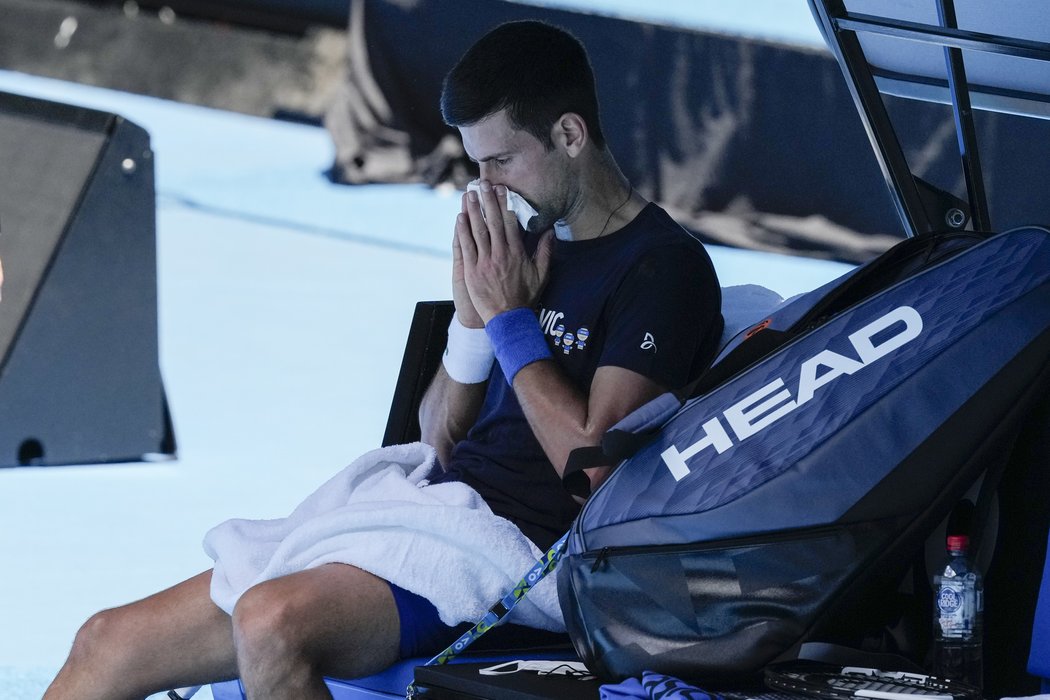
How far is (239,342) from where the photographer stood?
611 cm

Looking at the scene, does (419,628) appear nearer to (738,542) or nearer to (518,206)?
(738,542)

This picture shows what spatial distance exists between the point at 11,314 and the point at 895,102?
3.88 metres

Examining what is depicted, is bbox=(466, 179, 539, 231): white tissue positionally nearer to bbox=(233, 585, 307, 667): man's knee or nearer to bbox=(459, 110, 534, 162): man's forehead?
bbox=(459, 110, 534, 162): man's forehead

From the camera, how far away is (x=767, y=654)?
4.38ft

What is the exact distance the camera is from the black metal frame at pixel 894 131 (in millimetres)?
1766

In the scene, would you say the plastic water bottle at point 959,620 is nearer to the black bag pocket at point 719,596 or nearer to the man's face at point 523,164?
the black bag pocket at point 719,596

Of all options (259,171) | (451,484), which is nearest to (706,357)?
(451,484)

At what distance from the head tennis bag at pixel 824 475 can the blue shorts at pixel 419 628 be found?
300 mm

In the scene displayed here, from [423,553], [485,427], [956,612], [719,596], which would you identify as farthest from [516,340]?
[956,612]

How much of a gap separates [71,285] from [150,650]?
2.86 m

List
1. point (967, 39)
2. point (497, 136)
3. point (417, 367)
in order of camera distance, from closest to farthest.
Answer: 1. point (967, 39)
2. point (497, 136)
3. point (417, 367)

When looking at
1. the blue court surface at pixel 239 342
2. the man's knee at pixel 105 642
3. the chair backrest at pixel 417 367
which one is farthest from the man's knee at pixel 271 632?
the blue court surface at pixel 239 342

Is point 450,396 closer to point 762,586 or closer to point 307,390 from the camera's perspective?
point 762,586

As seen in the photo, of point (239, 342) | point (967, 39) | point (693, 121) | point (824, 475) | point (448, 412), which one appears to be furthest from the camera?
point (693, 121)
